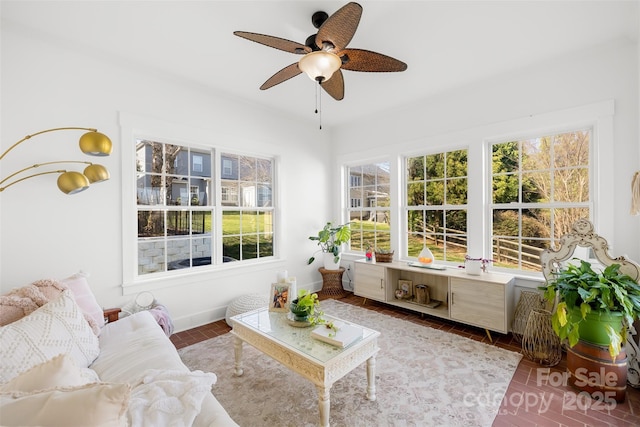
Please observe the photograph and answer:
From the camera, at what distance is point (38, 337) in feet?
4.58

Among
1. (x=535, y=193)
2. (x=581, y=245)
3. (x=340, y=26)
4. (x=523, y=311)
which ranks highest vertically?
(x=340, y=26)

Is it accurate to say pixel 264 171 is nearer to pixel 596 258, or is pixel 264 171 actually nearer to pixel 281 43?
pixel 281 43

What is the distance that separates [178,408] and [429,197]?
3.66 meters

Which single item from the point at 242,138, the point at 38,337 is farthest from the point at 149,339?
the point at 242,138

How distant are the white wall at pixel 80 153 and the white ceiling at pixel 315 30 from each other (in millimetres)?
231

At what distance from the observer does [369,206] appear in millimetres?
4602

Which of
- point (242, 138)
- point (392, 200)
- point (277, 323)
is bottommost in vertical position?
point (277, 323)

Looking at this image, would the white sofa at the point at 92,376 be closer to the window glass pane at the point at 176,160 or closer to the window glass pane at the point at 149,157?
the window glass pane at the point at 149,157

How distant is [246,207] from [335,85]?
219 centimetres

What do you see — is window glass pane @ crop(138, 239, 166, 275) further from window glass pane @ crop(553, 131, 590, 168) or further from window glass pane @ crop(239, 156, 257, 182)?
window glass pane @ crop(553, 131, 590, 168)

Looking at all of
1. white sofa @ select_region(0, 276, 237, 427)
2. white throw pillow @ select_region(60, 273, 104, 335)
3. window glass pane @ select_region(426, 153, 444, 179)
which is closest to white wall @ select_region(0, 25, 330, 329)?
white throw pillow @ select_region(60, 273, 104, 335)

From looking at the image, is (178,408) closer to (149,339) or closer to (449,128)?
(149,339)

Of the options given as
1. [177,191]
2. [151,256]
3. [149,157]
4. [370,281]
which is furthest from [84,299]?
[370,281]

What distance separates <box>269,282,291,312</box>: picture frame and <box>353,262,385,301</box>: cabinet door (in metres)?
1.75
